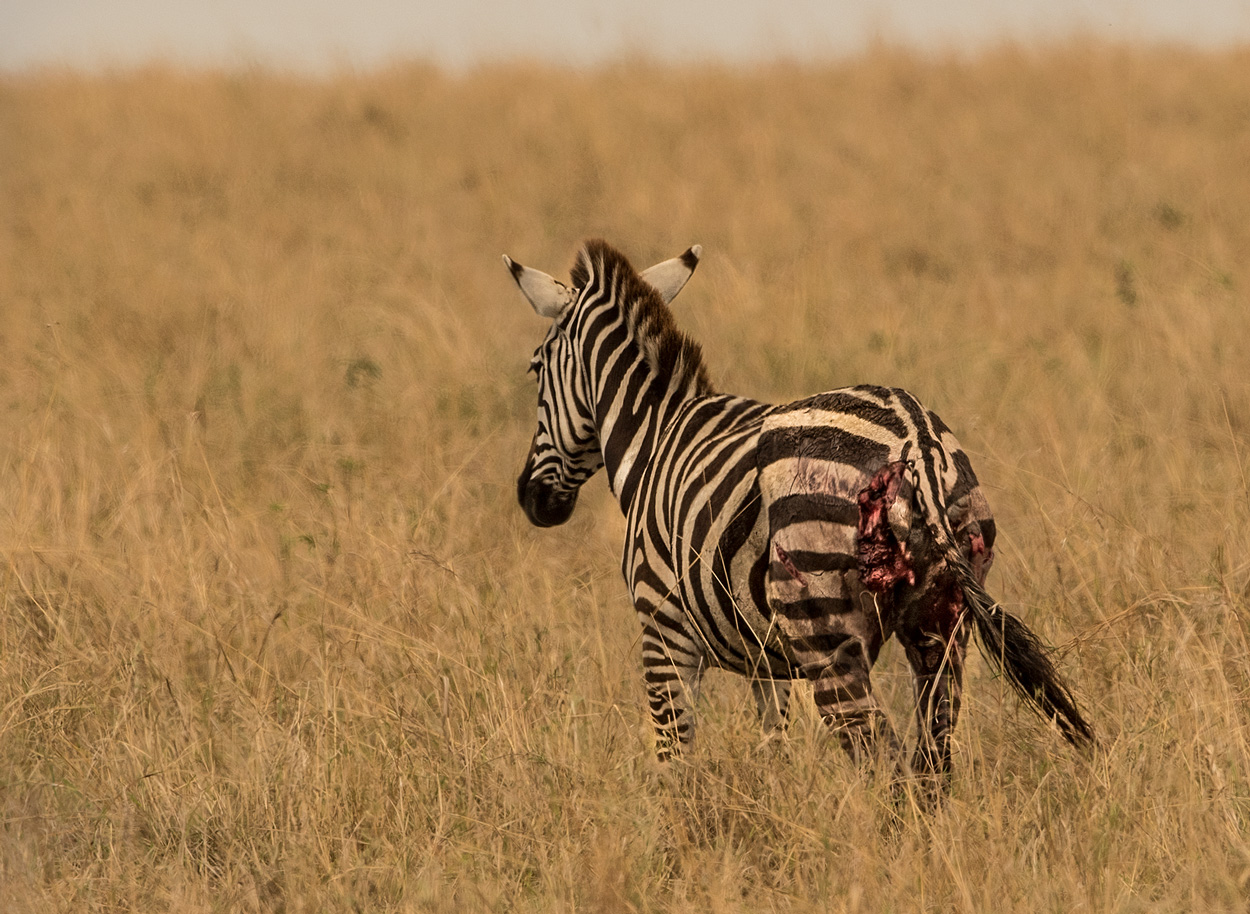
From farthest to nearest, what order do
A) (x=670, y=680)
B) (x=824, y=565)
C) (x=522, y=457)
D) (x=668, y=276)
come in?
1. (x=522, y=457)
2. (x=668, y=276)
3. (x=670, y=680)
4. (x=824, y=565)

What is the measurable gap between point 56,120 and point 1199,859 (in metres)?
15.3

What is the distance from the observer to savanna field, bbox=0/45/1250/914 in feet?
11.4

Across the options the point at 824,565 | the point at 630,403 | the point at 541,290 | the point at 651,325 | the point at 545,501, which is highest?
the point at 541,290

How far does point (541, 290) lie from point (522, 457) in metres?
2.96

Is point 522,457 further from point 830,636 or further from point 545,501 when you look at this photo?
point 830,636

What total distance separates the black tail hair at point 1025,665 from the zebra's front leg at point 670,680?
0.94 metres

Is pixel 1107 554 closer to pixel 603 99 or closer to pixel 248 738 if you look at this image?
pixel 248 738

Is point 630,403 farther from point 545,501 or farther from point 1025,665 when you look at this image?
point 1025,665

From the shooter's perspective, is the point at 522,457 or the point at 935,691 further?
the point at 522,457

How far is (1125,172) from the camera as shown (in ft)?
41.3

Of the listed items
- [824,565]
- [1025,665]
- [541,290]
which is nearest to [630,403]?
[541,290]

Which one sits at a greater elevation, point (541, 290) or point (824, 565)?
point (541, 290)

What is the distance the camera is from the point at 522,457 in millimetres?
7754

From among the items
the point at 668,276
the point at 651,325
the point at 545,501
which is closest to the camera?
the point at 651,325
